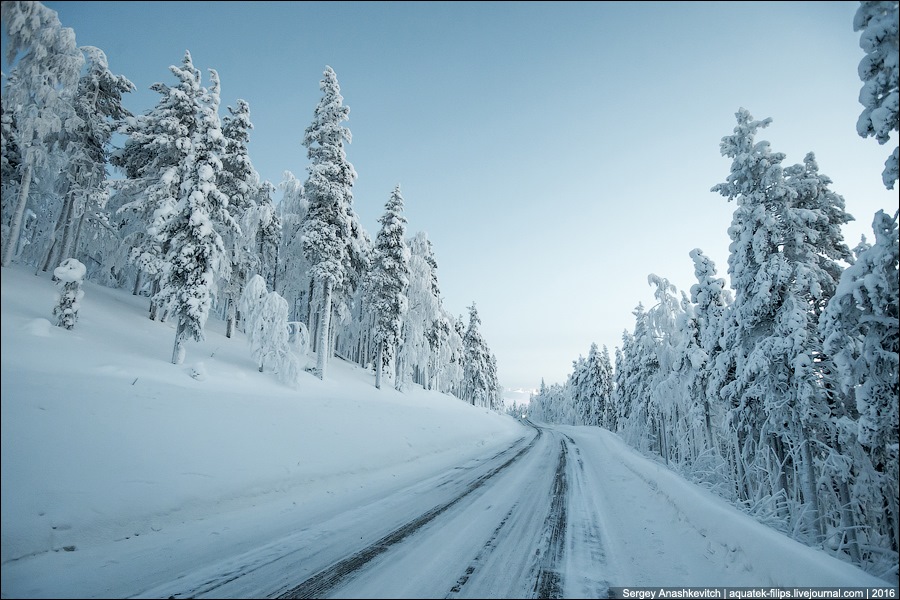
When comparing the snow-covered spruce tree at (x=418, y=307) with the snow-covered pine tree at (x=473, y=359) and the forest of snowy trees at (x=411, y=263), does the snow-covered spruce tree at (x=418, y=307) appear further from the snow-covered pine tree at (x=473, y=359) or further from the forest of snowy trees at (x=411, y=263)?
the snow-covered pine tree at (x=473, y=359)

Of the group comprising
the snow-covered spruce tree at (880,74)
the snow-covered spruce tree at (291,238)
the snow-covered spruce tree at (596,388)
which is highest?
the snow-covered spruce tree at (291,238)

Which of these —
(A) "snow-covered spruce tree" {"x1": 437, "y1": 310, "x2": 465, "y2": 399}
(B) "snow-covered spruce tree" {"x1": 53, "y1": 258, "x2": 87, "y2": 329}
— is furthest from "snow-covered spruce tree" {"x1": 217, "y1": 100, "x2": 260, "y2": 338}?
(A) "snow-covered spruce tree" {"x1": 437, "y1": 310, "x2": 465, "y2": 399}

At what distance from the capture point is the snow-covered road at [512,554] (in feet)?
12.7

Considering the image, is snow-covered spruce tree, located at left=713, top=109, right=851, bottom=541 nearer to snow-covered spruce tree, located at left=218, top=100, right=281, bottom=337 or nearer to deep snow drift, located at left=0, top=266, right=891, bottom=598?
deep snow drift, located at left=0, top=266, right=891, bottom=598

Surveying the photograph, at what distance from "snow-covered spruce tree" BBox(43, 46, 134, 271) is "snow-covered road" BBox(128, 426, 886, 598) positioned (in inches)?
756

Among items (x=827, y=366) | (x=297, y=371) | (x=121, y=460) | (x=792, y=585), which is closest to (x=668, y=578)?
(x=792, y=585)

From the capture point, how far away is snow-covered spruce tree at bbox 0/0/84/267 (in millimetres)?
3270

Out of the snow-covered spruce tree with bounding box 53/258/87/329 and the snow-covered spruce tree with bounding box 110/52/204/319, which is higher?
the snow-covered spruce tree with bounding box 110/52/204/319

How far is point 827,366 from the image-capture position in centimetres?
1044

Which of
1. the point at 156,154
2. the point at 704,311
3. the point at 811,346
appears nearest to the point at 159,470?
the point at 811,346

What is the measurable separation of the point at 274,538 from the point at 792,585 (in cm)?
650

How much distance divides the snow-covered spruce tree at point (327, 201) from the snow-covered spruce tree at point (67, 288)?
11689mm

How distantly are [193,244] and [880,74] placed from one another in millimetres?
17686

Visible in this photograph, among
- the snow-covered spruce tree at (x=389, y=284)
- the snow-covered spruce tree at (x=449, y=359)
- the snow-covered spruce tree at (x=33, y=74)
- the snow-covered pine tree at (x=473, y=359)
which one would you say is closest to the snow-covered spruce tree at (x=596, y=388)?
the snow-covered pine tree at (x=473, y=359)
